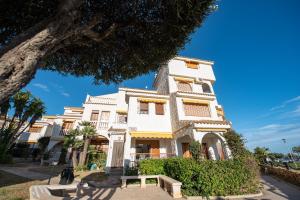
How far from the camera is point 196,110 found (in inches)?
727

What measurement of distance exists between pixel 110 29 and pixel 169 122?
1423cm

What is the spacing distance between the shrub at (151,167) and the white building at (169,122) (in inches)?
106

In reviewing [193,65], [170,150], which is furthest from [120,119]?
[193,65]

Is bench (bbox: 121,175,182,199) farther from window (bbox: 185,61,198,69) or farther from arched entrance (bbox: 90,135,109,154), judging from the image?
window (bbox: 185,61,198,69)

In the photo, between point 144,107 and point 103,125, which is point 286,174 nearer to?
point 144,107

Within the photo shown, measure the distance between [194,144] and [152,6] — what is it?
373 inches

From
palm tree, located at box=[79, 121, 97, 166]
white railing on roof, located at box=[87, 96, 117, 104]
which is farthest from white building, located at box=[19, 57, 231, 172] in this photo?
palm tree, located at box=[79, 121, 97, 166]

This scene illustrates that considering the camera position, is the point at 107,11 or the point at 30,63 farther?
the point at 107,11

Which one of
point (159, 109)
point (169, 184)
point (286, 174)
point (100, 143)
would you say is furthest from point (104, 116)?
point (286, 174)

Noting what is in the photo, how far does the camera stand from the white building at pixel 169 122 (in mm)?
16134

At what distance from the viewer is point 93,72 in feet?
31.3

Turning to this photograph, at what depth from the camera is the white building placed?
16134mm

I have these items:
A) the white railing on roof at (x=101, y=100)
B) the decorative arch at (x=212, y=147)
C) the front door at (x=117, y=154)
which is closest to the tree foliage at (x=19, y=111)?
the white railing on roof at (x=101, y=100)

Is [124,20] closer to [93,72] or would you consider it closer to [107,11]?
[107,11]
